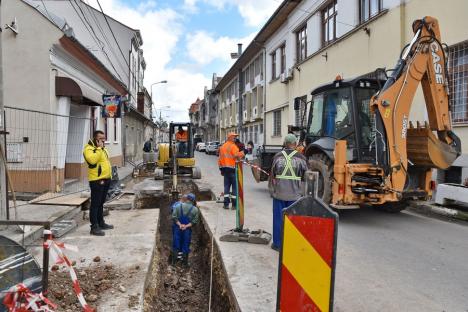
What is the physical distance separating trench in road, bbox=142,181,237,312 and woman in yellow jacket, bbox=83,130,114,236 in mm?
1165

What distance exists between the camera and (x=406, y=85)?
281 inches

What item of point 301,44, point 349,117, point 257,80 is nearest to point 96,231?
point 349,117

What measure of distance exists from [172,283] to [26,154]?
563 cm

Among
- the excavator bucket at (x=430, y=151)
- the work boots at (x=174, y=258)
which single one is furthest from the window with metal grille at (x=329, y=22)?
the work boots at (x=174, y=258)

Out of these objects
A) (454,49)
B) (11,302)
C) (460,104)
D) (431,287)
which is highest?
(454,49)

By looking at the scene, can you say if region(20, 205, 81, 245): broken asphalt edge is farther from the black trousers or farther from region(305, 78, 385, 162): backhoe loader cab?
region(305, 78, 385, 162): backhoe loader cab

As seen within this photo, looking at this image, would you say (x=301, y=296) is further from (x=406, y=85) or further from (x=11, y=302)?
(x=406, y=85)

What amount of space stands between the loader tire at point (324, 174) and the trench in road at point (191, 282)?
231cm

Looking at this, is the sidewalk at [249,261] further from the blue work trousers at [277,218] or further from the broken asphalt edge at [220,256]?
the blue work trousers at [277,218]

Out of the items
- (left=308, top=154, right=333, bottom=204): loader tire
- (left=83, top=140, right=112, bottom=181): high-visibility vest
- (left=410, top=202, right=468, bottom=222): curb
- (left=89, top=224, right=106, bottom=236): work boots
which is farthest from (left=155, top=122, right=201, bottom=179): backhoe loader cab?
(left=89, top=224, right=106, bottom=236): work boots

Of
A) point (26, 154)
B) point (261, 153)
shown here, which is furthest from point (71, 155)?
point (261, 153)

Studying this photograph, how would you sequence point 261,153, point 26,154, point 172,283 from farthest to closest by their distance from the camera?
point 261,153
point 26,154
point 172,283

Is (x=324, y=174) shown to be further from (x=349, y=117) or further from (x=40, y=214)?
(x=40, y=214)

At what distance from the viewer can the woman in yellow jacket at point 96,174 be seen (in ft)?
21.0
